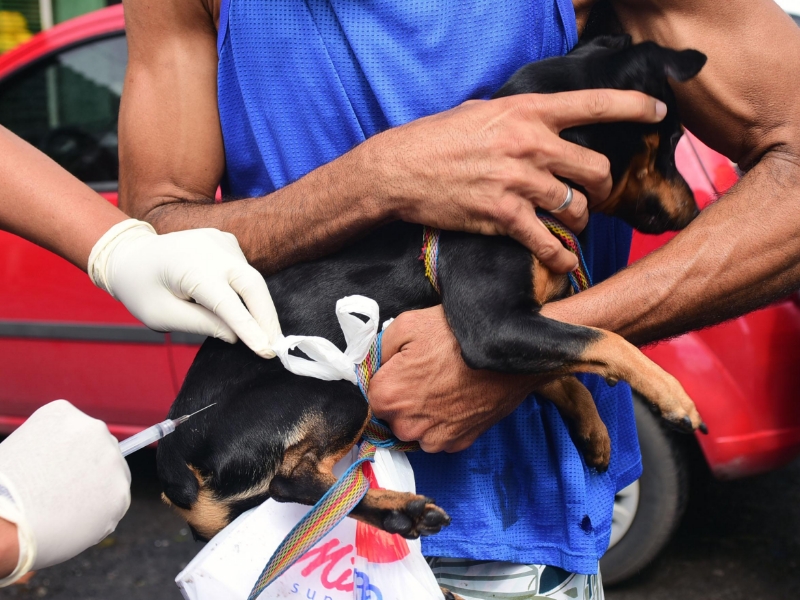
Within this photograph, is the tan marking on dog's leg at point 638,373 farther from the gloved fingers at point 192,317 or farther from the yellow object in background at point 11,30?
the yellow object in background at point 11,30

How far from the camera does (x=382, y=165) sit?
1666 mm

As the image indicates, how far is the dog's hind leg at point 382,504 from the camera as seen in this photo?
166 centimetres

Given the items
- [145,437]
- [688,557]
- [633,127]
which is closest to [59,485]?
[145,437]

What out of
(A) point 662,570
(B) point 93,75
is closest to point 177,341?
(B) point 93,75

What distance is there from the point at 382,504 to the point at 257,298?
1.76ft

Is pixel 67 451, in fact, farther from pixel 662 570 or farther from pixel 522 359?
pixel 662 570

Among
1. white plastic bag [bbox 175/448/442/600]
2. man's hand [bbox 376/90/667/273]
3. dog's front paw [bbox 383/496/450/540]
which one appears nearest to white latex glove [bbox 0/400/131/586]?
white plastic bag [bbox 175/448/442/600]

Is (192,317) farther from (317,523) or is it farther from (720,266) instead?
(720,266)

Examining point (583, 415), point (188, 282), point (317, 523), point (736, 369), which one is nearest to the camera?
point (317, 523)

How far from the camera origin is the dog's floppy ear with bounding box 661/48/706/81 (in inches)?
65.7

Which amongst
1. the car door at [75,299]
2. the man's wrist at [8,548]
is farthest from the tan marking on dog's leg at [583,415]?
the car door at [75,299]

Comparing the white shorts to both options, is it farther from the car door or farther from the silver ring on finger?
the car door

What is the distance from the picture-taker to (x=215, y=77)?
6.70ft

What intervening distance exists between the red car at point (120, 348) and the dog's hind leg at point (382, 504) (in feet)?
6.65
